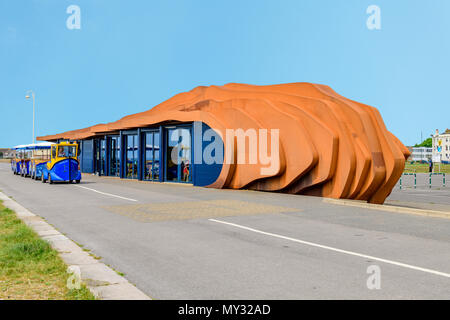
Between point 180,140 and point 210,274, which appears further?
point 180,140

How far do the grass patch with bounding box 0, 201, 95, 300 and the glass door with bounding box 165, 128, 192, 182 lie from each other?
16.6 metres

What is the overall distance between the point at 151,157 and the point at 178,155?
3558mm

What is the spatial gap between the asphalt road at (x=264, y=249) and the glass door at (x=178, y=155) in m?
11.5

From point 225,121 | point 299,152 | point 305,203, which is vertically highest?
point 225,121

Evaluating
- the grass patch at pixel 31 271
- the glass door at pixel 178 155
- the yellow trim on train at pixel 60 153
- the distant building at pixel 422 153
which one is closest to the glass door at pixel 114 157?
the yellow trim on train at pixel 60 153

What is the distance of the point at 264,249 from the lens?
280 inches

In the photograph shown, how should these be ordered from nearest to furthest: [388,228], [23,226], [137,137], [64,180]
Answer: [23,226] → [388,228] → [64,180] → [137,137]

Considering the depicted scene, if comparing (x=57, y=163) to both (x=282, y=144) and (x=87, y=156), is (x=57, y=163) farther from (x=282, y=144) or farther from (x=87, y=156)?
(x=87, y=156)

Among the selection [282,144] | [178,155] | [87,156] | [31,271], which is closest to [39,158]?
[178,155]

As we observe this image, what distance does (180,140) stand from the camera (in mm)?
24938

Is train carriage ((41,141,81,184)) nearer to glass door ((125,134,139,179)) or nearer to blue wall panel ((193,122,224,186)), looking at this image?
glass door ((125,134,139,179))

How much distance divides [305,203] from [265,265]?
29.0 ft
